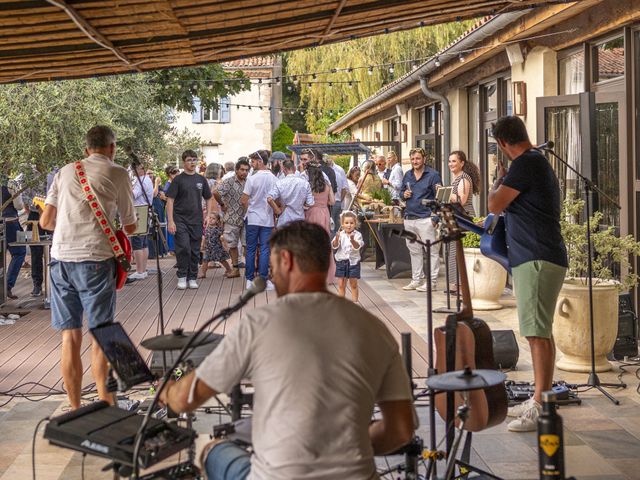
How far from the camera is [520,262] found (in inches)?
245

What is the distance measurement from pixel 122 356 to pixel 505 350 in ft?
13.6

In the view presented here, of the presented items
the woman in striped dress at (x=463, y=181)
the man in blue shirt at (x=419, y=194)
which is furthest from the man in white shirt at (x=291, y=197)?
the woman in striped dress at (x=463, y=181)

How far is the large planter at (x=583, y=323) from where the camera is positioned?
25.3ft

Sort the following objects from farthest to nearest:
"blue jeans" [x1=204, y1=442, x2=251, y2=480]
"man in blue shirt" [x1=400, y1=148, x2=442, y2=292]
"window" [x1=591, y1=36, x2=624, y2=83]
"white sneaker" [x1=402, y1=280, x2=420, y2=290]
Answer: "white sneaker" [x1=402, y1=280, x2=420, y2=290] < "man in blue shirt" [x1=400, y1=148, x2=442, y2=292] < "window" [x1=591, y1=36, x2=624, y2=83] < "blue jeans" [x1=204, y1=442, x2=251, y2=480]

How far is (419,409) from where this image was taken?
6797mm

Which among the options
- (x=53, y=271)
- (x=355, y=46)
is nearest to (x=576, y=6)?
(x=53, y=271)

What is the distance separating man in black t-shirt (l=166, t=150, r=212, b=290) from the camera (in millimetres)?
13680

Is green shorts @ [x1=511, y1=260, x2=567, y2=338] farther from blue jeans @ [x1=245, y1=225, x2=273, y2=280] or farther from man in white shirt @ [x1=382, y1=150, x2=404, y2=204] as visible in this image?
man in white shirt @ [x1=382, y1=150, x2=404, y2=204]

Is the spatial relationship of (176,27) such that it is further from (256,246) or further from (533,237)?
(256,246)

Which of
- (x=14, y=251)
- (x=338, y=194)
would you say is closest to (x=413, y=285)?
(x=338, y=194)

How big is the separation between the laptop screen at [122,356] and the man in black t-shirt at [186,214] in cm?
901

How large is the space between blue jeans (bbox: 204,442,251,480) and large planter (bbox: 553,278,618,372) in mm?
4553

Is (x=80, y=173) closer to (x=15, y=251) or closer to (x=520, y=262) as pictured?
(x=520, y=262)

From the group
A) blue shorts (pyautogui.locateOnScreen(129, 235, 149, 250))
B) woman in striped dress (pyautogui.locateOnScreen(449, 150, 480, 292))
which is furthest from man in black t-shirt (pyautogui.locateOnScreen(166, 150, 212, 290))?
woman in striped dress (pyautogui.locateOnScreen(449, 150, 480, 292))
